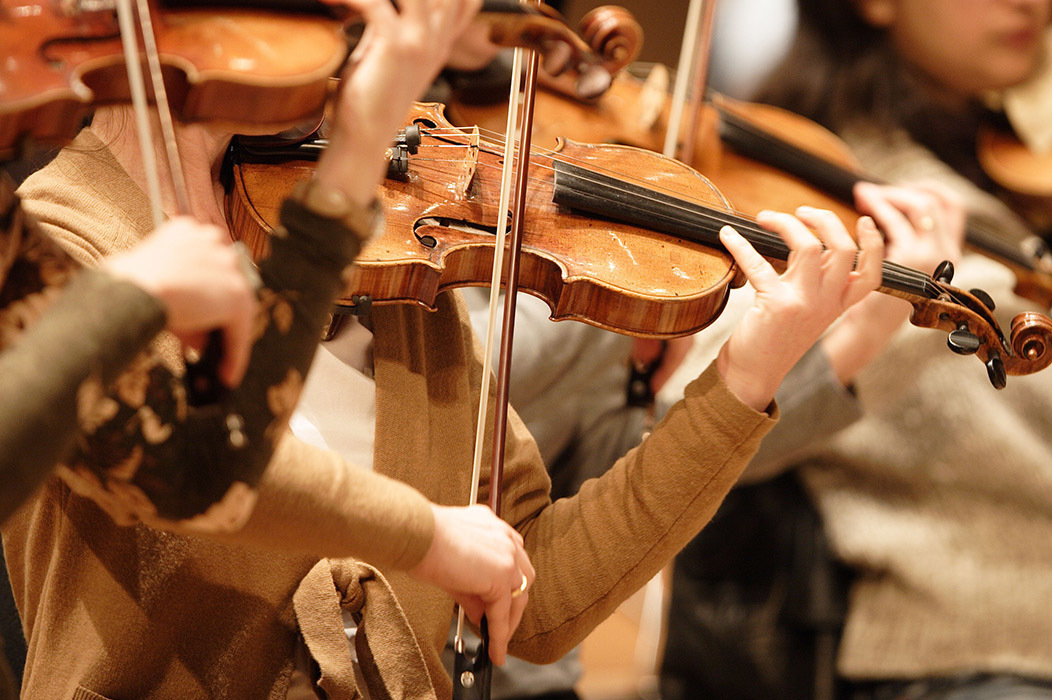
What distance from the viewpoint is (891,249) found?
1.32m

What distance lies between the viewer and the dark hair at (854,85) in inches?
71.7

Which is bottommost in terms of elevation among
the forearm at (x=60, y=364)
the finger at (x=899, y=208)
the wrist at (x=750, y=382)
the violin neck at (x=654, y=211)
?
the finger at (x=899, y=208)

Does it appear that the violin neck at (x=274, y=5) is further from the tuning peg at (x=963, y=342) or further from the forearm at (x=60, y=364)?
the tuning peg at (x=963, y=342)

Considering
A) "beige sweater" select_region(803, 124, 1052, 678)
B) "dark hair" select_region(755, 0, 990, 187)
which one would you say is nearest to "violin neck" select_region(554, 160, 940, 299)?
"beige sweater" select_region(803, 124, 1052, 678)

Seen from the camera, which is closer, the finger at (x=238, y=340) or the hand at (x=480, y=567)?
the finger at (x=238, y=340)

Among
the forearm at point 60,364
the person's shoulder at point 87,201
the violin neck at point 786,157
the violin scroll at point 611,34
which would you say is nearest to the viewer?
the forearm at point 60,364

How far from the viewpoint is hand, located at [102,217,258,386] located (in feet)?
1.72

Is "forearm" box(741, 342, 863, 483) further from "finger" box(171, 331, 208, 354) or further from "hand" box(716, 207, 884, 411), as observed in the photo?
"finger" box(171, 331, 208, 354)

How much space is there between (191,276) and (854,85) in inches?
60.5

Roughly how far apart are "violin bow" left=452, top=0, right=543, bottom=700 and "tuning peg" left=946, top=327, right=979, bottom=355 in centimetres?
39

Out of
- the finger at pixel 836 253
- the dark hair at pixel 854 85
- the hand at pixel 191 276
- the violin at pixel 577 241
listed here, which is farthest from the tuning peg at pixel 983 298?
the dark hair at pixel 854 85

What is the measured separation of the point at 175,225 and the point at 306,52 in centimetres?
13

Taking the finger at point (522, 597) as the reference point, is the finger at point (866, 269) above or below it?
above

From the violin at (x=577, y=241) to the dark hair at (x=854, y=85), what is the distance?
0.89m
